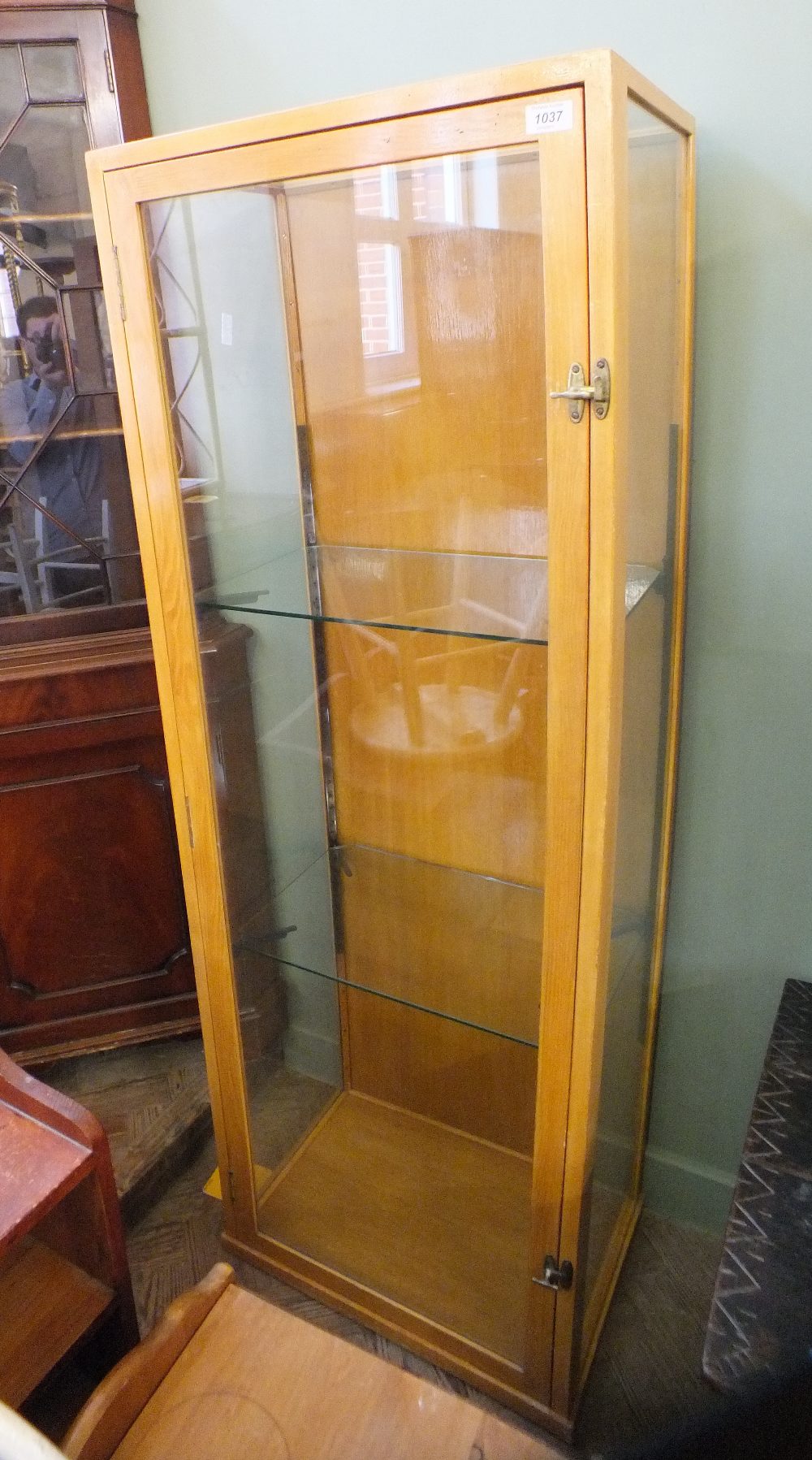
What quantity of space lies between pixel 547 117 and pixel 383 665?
0.79 metres

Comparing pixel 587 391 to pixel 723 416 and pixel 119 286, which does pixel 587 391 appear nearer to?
pixel 723 416

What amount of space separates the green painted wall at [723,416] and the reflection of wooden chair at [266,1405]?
83 centimetres

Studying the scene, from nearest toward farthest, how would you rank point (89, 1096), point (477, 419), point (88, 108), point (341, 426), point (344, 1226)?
point (477, 419) → point (341, 426) → point (88, 108) → point (344, 1226) → point (89, 1096)

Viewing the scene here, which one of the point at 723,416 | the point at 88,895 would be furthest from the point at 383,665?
the point at 88,895

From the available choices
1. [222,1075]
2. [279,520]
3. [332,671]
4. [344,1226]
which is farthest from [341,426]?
[344,1226]

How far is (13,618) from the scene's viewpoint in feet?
5.64

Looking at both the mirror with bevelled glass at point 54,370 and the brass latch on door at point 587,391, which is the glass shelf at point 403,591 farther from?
the mirror with bevelled glass at point 54,370

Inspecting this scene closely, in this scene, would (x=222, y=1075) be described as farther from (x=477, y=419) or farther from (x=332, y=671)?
(x=477, y=419)

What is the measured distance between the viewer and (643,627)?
1190 millimetres

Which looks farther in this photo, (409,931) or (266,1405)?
(409,931)

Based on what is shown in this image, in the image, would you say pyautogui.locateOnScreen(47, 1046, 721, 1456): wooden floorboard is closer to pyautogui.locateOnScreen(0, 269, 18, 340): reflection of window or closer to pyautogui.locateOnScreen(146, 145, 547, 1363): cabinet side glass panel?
pyautogui.locateOnScreen(146, 145, 547, 1363): cabinet side glass panel

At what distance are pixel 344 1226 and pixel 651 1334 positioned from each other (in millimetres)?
520

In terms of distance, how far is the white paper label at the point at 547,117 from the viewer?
845 millimetres

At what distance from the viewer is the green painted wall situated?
1127 millimetres
